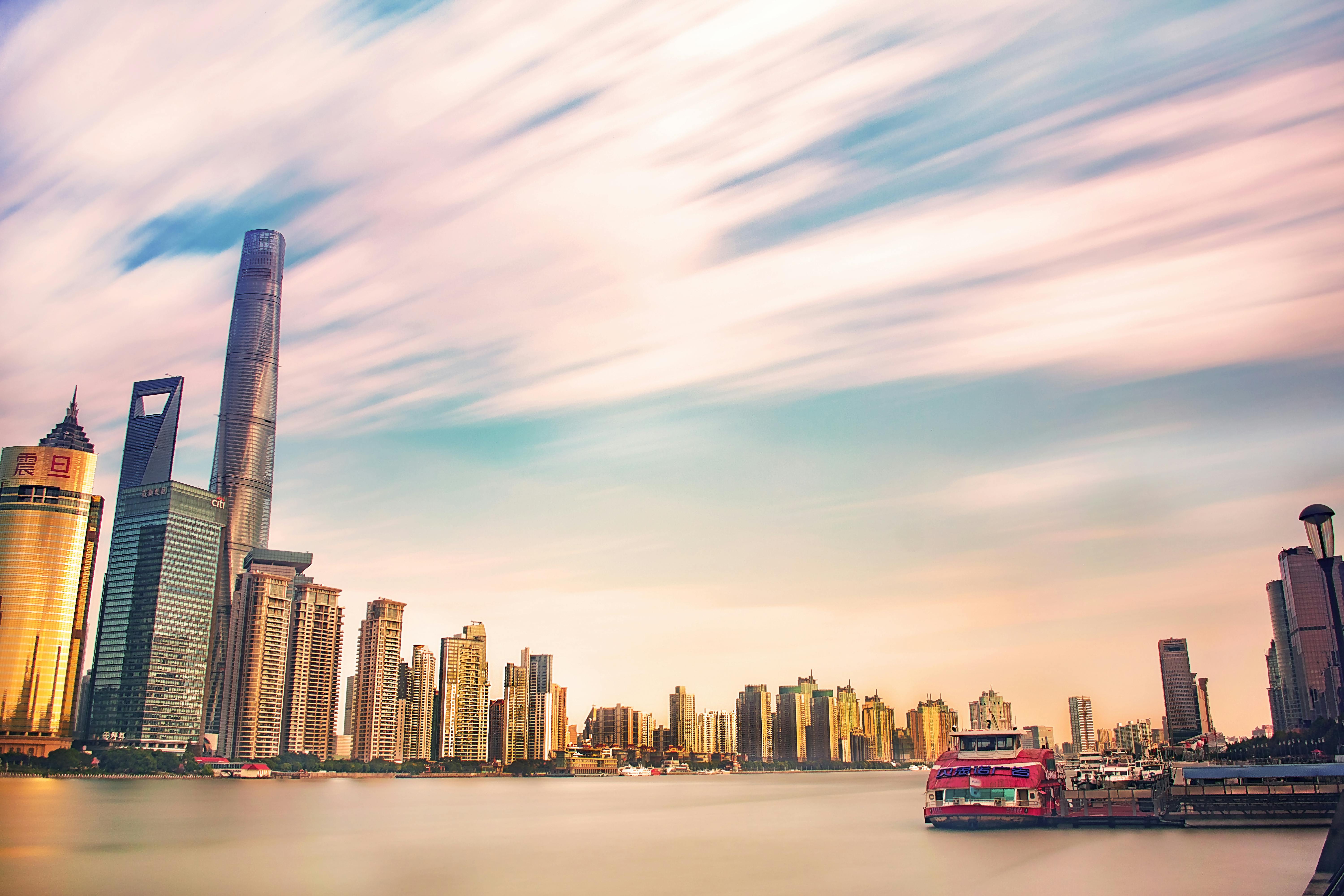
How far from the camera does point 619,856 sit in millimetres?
56562

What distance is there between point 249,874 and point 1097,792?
66.0 m

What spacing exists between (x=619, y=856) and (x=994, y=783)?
21.5 meters

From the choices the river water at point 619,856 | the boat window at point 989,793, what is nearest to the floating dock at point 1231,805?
the river water at point 619,856

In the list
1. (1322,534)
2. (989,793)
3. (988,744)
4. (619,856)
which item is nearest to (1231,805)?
(988,744)

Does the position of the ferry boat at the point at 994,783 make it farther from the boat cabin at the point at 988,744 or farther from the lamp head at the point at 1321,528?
the lamp head at the point at 1321,528

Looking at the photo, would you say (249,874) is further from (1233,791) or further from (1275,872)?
(1233,791)

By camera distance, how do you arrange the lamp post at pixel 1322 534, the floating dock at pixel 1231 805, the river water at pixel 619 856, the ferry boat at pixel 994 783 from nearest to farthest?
the lamp post at pixel 1322 534 → the river water at pixel 619 856 → the ferry boat at pixel 994 783 → the floating dock at pixel 1231 805

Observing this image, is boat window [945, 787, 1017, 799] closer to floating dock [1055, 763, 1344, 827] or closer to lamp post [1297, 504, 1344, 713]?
floating dock [1055, 763, 1344, 827]

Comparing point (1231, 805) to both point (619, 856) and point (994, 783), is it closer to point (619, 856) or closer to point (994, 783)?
point (994, 783)

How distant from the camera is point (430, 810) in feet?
364

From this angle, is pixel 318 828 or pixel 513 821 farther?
pixel 513 821

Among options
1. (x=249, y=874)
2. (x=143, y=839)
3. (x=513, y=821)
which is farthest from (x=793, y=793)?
(x=249, y=874)

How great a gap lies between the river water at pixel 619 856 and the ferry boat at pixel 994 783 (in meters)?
1.44

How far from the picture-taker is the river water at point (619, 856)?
40.4m
